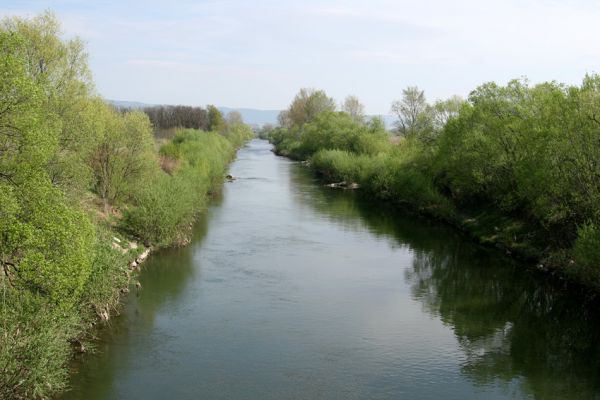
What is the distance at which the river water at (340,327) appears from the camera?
53.1ft

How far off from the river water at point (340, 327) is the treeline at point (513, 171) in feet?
6.96

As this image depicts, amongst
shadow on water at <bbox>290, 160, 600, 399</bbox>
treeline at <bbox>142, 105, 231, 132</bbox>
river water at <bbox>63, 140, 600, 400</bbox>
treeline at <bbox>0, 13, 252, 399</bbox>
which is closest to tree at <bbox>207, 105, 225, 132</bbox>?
treeline at <bbox>142, 105, 231, 132</bbox>

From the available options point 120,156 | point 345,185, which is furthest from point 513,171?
point 345,185

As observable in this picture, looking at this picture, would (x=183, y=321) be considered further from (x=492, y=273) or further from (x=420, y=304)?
(x=492, y=273)

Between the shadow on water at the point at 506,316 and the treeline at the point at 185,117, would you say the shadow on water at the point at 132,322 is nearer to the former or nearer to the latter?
the shadow on water at the point at 506,316

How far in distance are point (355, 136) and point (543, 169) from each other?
4303 cm

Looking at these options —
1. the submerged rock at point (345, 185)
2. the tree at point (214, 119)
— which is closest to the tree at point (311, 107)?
the tree at point (214, 119)

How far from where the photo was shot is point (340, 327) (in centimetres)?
2042

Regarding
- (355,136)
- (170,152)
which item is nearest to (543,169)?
Answer: (170,152)

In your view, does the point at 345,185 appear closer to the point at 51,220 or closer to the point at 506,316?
the point at 506,316

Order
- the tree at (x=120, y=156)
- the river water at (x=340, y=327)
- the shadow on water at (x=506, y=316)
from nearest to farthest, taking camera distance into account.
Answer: the river water at (x=340, y=327) < the shadow on water at (x=506, y=316) < the tree at (x=120, y=156)

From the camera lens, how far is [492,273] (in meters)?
28.0

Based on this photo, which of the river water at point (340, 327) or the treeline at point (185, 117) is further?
the treeline at point (185, 117)

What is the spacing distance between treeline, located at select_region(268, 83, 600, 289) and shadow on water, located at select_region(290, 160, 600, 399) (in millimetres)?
1503
